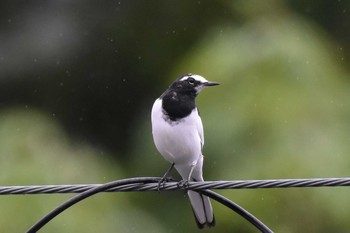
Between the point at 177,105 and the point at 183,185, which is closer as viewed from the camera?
the point at 183,185

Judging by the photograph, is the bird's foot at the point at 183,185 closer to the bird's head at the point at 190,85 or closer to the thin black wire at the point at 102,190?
the thin black wire at the point at 102,190

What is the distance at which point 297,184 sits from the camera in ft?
12.0

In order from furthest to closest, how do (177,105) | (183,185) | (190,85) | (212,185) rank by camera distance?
(190,85)
(177,105)
(183,185)
(212,185)

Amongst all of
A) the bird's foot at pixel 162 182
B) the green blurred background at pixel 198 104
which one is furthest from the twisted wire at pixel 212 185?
the green blurred background at pixel 198 104

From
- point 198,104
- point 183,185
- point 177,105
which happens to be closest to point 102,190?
point 183,185

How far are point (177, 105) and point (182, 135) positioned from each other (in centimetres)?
17

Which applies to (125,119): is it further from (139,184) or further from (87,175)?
(139,184)

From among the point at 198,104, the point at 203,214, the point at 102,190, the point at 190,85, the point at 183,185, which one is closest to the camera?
the point at 102,190

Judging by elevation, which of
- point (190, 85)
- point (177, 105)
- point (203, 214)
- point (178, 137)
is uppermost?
point (190, 85)

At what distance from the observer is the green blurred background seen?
635 cm

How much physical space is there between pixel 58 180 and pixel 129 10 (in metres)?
2.08

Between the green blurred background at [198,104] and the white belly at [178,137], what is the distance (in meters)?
1.53

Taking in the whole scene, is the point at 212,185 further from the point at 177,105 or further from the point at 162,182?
the point at 177,105

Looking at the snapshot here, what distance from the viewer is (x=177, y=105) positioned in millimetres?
4797
